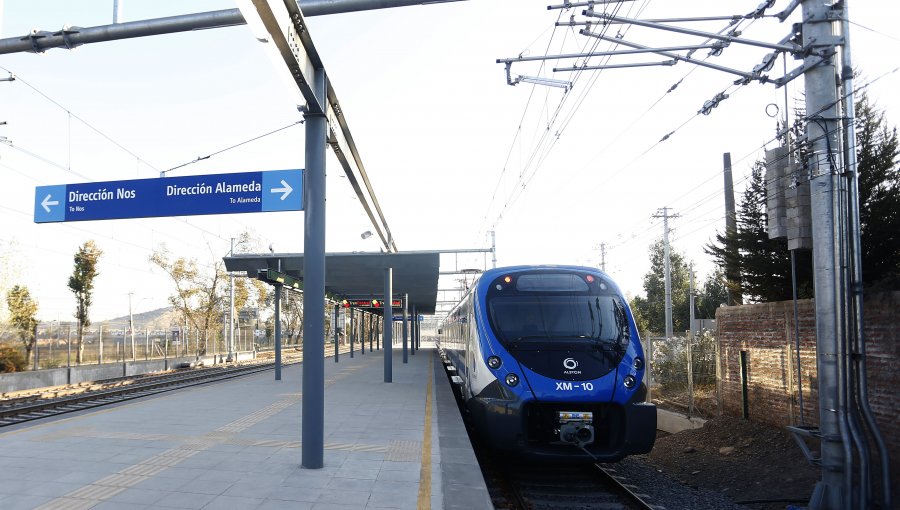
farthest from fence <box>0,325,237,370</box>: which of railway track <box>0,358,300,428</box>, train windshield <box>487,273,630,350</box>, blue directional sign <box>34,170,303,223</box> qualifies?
train windshield <box>487,273,630,350</box>

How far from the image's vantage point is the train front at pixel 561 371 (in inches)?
280

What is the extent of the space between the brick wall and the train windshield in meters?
2.81

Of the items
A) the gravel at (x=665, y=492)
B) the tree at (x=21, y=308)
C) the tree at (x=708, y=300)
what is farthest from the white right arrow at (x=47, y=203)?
the tree at (x=708, y=300)

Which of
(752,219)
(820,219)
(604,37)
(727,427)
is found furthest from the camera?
(752,219)

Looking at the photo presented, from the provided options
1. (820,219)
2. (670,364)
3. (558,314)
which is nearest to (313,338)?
(558,314)

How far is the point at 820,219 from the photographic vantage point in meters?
6.46

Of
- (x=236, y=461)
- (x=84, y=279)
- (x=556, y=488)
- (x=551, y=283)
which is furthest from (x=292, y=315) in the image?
(x=556, y=488)

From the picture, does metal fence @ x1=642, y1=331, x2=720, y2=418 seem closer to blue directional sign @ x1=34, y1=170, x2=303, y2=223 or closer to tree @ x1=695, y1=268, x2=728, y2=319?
blue directional sign @ x1=34, y1=170, x2=303, y2=223

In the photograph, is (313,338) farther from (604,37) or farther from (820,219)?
(820,219)

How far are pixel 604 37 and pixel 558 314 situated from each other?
11.2 ft

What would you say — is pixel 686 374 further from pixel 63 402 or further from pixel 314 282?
pixel 63 402

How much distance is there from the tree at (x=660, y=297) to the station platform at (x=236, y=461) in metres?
36.0

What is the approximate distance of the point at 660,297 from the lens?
5416 cm

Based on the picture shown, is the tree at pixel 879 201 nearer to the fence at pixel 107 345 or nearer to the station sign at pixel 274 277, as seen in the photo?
the station sign at pixel 274 277
